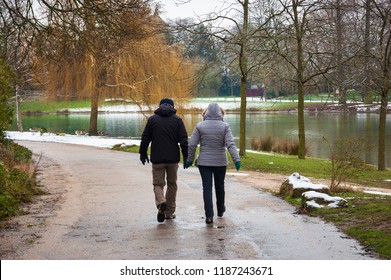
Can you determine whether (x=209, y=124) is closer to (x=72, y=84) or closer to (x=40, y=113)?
(x=72, y=84)

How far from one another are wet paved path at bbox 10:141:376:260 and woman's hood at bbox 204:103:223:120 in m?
1.51

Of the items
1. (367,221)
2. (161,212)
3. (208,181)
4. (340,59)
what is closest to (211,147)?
(208,181)

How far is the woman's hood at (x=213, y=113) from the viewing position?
9273mm

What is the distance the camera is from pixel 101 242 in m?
8.02

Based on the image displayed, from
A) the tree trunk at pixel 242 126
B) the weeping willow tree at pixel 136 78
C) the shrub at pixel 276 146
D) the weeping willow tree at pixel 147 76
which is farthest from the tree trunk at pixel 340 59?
the weeping willow tree at pixel 147 76

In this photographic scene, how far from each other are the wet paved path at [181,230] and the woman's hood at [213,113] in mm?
1506

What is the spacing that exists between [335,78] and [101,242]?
1822 centimetres

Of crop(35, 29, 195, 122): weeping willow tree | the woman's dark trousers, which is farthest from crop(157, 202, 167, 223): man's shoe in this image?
crop(35, 29, 195, 122): weeping willow tree

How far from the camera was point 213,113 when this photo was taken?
9312mm

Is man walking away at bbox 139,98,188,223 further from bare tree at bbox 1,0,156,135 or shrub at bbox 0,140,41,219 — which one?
bare tree at bbox 1,0,156,135

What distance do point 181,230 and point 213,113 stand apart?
68.1 inches

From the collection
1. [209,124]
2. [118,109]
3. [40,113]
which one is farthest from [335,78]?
[40,113]

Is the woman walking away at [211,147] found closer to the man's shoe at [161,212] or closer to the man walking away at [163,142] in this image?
the man walking away at [163,142]

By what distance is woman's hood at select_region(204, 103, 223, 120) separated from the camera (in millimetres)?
9273
